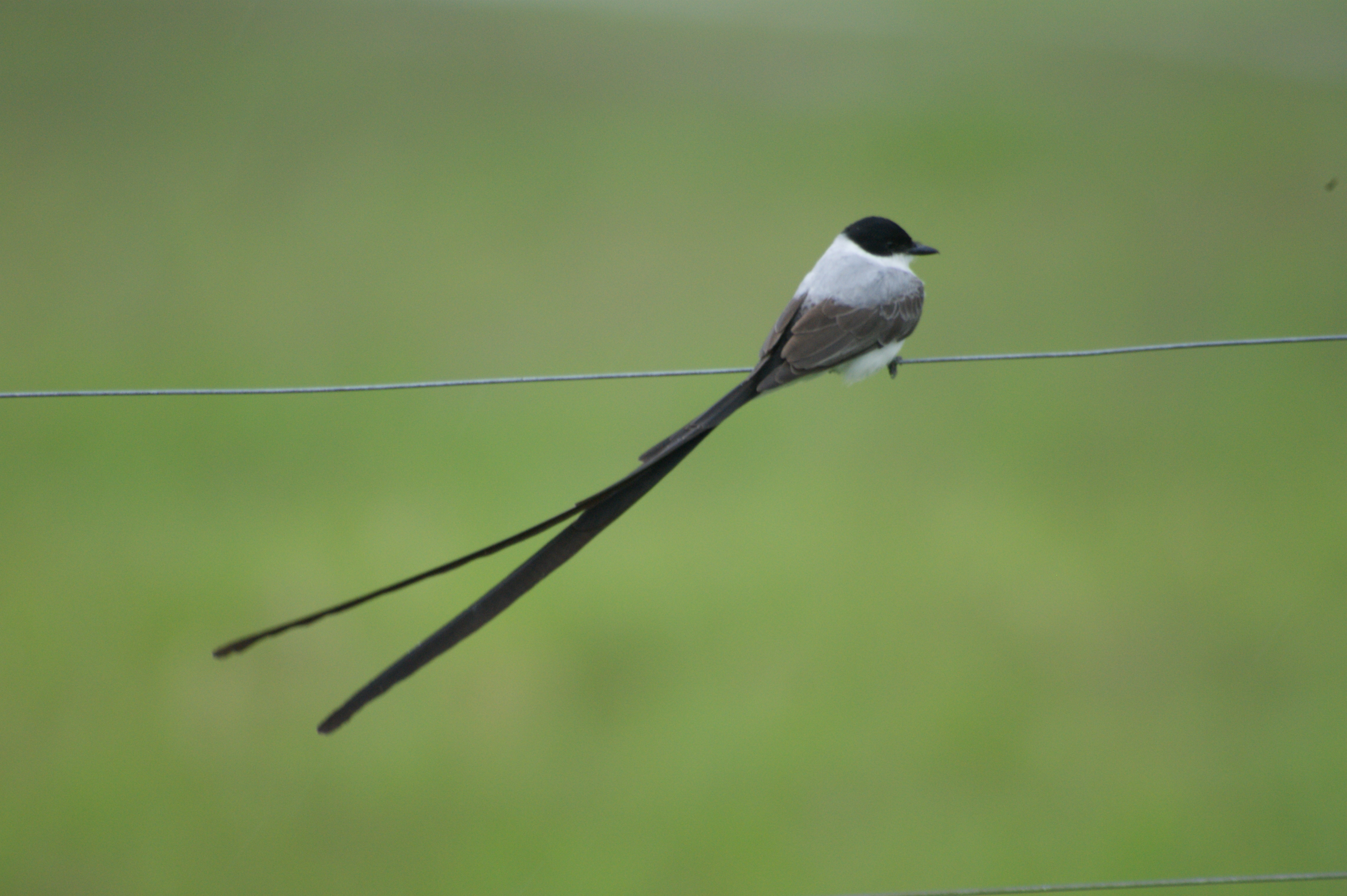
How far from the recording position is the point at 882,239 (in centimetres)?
356

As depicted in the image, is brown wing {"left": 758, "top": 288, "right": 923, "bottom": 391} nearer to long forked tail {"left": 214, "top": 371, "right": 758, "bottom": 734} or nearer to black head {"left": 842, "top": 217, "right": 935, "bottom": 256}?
black head {"left": 842, "top": 217, "right": 935, "bottom": 256}

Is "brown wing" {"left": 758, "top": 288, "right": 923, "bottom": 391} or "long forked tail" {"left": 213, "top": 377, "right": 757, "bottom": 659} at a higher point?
"brown wing" {"left": 758, "top": 288, "right": 923, "bottom": 391}

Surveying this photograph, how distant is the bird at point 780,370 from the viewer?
1888 mm

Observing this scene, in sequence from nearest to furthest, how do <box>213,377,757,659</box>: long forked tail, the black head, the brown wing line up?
<box>213,377,757,659</box>: long forked tail < the brown wing < the black head

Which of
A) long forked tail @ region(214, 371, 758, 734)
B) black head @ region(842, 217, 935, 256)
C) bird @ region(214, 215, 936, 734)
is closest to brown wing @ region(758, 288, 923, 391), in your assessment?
bird @ region(214, 215, 936, 734)

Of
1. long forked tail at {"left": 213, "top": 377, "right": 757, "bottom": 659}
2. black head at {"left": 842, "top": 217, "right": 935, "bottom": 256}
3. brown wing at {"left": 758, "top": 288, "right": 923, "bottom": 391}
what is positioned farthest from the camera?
black head at {"left": 842, "top": 217, "right": 935, "bottom": 256}

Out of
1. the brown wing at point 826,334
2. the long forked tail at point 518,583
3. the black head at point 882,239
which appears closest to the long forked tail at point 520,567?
the long forked tail at point 518,583

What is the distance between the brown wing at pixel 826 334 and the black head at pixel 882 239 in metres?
0.27

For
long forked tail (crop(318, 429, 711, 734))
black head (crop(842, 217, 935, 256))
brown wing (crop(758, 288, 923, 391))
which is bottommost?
long forked tail (crop(318, 429, 711, 734))

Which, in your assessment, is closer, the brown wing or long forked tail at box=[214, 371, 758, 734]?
long forked tail at box=[214, 371, 758, 734]

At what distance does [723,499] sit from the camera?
7379 mm

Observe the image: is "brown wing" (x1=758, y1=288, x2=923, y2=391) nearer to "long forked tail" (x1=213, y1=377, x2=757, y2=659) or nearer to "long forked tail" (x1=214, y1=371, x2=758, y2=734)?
"long forked tail" (x1=213, y1=377, x2=757, y2=659)

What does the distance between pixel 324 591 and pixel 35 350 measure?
3.89 meters

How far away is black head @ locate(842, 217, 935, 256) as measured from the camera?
355cm
